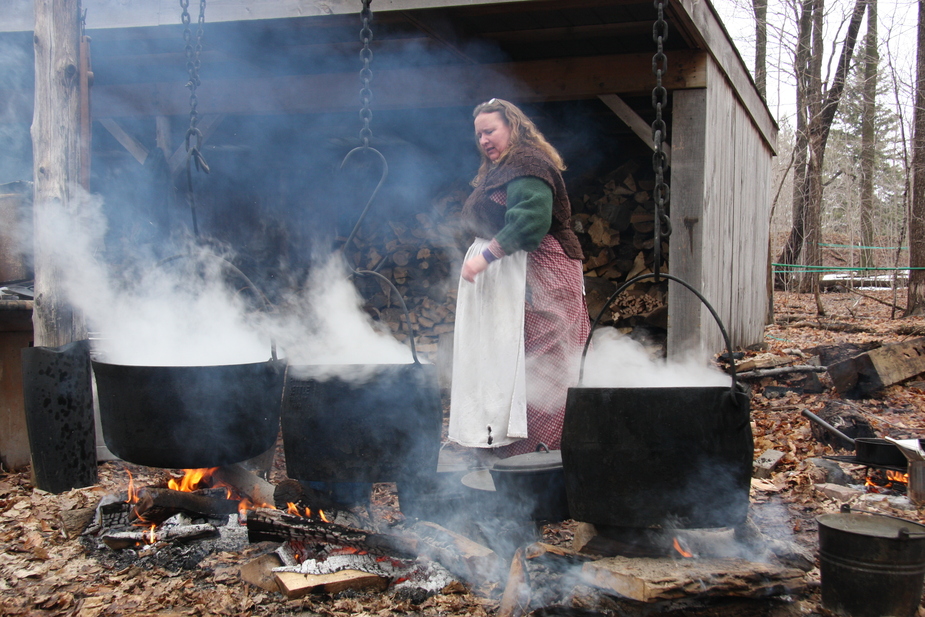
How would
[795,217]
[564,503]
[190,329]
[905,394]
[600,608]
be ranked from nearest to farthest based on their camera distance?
[600,608]
[564,503]
[190,329]
[905,394]
[795,217]

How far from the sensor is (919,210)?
7699 millimetres

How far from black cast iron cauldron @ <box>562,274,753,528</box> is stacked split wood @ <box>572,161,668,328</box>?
3838 millimetres

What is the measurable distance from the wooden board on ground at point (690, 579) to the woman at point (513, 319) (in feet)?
3.52

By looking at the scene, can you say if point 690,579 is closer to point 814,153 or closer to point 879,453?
point 879,453

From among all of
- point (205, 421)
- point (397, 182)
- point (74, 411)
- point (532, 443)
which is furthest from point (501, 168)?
point (397, 182)

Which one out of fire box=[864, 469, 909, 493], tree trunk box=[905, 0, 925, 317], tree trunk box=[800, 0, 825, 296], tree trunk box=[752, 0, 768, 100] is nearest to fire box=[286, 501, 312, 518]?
fire box=[864, 469, 909, 493]

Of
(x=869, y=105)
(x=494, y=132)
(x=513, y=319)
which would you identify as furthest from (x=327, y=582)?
(x=869, y=105)

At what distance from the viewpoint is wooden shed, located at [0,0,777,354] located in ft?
13.3

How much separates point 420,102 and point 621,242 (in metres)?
2.23

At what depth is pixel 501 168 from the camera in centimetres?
296

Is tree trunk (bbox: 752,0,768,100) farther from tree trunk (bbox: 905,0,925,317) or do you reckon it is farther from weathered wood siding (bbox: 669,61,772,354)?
weathered wood siding (bbox: 669,61,772,354)

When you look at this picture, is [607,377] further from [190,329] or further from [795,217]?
[795,217]

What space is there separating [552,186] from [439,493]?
4.70ft

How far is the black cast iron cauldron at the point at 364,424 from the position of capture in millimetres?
2402
